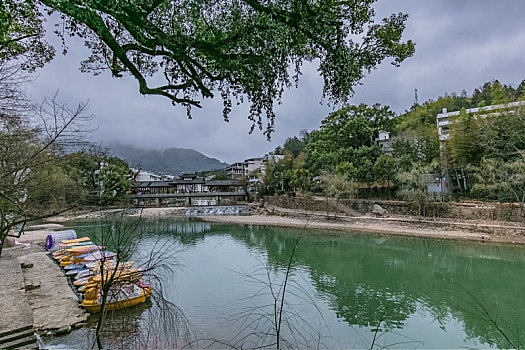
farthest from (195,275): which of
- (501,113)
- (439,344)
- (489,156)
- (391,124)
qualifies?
(391,124)

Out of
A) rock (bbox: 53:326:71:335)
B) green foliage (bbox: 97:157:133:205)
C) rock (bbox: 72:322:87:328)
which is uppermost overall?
green foliage (bbox: 97:157:133:205)

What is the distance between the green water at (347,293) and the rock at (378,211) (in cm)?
439

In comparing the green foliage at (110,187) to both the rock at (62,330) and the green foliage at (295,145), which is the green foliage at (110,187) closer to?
the rock at (62,330)

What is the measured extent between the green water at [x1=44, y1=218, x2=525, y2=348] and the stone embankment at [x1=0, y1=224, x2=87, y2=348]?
0.43 metres

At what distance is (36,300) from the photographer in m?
6.70

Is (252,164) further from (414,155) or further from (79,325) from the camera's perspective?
(79,325)

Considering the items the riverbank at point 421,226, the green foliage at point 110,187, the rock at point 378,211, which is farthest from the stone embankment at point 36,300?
the rock at point 378,211

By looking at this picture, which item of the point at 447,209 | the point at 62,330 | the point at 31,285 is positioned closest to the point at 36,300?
the point at 31,285

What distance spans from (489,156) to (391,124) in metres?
8.37

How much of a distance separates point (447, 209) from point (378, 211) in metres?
4.14

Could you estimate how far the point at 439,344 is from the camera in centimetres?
571

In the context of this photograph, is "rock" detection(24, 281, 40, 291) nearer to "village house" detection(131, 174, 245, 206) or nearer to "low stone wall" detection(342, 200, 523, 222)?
"low stone wall" detection(342, 200, 523, 222)

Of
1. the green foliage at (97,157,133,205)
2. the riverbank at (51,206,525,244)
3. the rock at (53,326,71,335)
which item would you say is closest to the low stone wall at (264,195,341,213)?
the riverbank at (51,206,525,244)

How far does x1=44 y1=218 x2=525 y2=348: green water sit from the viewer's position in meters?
5.13
